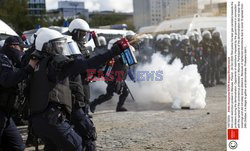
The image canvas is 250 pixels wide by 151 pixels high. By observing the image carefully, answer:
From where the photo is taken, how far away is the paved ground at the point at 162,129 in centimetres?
532

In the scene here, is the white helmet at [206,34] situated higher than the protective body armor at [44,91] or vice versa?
the white helmet at [206,34]

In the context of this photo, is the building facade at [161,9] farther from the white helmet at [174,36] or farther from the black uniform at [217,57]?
the black uniform at [217,57]

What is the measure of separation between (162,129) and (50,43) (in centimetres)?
320

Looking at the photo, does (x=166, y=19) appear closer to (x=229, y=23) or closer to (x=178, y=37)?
(x=178, y=37)

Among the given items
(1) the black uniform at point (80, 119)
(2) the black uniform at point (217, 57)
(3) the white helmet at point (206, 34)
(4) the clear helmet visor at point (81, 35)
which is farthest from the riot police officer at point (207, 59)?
(1) the black uniform at point (80, 119)

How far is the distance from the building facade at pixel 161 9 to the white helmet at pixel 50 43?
2.87 meters

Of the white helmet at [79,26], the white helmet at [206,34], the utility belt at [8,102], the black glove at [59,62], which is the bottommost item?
the utility belt at [8,102]

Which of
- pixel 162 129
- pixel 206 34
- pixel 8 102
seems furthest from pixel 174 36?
pixel 8 102

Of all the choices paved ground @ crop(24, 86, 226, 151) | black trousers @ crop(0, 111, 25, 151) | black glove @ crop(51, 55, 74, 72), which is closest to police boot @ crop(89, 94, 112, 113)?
paved ground @ crop(24, 86, 226, 151)

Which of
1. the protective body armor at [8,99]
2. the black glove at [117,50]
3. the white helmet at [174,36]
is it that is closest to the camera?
the black glove at [117,50]

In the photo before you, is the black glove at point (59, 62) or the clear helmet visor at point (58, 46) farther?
the clear helmet visor at point (58, 46)

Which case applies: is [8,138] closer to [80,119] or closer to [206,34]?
[80,119]

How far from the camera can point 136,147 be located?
17.5 feet

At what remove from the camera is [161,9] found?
21.8 ft
